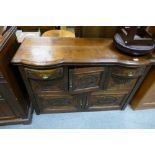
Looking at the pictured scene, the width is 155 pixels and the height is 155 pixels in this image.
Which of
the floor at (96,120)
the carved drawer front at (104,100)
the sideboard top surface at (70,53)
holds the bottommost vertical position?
the floor at (96,120)

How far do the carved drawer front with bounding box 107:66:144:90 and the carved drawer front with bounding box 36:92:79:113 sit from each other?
1.32ft

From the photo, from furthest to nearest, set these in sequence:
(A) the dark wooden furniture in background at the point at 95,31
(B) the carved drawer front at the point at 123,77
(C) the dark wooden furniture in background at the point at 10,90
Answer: (A) the dark wooden furniture in background at the point at 95,31, (B) the carved drawer front at the point at 123,77, (C) the dark wooden furniture in background at the point at 10,90

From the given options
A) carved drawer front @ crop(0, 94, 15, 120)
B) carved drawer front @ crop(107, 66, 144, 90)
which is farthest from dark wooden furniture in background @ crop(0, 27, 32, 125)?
carved drawer front @ crop(107, 66, 144, 90)

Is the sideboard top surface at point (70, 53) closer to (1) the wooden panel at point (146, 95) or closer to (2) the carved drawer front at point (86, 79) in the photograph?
(2) the carved drawer front at point (86, 79)

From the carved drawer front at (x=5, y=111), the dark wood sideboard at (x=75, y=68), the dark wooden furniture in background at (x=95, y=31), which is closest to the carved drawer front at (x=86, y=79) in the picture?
the dark wood sideboard at (x=75, y=68)

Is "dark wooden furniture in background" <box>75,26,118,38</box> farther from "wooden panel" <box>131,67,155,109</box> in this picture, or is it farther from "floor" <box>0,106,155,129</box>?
"floor" <box>0,106,155,129</box>

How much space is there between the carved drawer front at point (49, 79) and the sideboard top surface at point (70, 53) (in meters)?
0.08

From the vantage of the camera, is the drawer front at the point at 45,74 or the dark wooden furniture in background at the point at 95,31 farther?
the dark wooden furniture in background at the point at 95,31

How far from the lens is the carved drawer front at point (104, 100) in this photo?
1.34 meters

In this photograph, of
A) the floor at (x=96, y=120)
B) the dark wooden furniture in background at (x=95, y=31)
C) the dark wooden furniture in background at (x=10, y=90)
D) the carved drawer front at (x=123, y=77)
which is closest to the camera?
the dark wooden furniture in background at (x=10, y=90)

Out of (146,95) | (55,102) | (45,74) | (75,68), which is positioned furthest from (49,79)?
(146,95)

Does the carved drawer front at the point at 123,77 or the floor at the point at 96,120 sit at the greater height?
the carved drawer front at the point at 123,77

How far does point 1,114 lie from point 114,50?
114 centimetres
